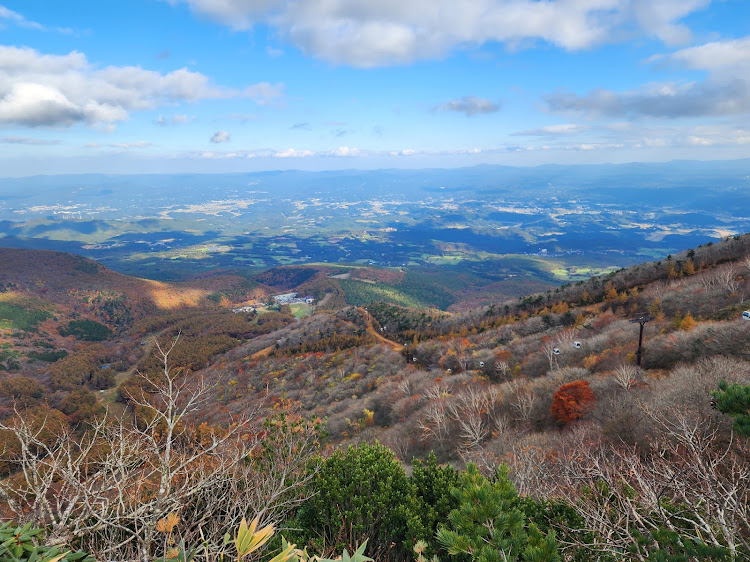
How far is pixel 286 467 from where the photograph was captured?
10492 millimetres

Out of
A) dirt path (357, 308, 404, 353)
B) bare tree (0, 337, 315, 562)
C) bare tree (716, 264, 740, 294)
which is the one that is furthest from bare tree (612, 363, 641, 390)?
dirt path (357, 308, 404, 353)

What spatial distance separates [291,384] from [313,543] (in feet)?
150

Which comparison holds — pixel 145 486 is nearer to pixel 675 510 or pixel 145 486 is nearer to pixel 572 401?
pixel 675 510

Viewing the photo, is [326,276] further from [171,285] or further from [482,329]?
[482,329]

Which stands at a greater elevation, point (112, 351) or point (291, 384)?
point (291, 384)

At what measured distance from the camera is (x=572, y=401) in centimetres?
2088

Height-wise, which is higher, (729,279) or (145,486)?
(729,279)

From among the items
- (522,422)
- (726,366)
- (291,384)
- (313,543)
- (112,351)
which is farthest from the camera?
(112,351)

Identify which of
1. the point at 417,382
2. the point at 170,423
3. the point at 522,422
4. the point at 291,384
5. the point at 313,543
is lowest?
the point at 291,384

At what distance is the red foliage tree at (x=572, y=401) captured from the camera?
66.9 feet

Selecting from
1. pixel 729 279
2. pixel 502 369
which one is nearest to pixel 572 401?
pixel 502 369

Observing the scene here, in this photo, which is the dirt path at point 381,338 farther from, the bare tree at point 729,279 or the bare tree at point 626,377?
the bare tree at point 729,279

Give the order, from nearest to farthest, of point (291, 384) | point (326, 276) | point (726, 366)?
1. point (726, 366)
2. point (291, 384)
3. point (326, 276)

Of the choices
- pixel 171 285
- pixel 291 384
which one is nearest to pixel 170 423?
pixel 291 384
